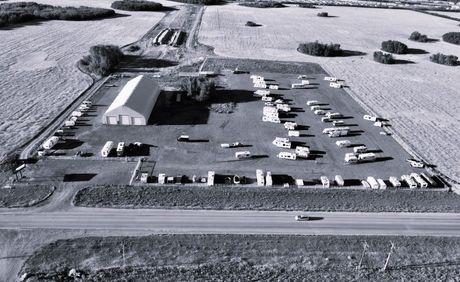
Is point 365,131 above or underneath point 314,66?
underneath

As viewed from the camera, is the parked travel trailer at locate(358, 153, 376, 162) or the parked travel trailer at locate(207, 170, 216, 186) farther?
the parked travel trailer at locate(358, 153, 376, 162)

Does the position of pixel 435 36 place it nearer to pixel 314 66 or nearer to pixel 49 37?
pixel 314 66

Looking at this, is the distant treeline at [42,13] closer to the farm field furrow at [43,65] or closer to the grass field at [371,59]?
the farm field furrow at [43,65]

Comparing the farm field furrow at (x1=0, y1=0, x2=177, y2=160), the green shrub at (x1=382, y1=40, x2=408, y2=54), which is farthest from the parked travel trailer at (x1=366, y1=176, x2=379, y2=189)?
the green shrub at (x1=382, y1=40, x2=408, y2=54)

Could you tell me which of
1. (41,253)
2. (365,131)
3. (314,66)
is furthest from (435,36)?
(41,253)

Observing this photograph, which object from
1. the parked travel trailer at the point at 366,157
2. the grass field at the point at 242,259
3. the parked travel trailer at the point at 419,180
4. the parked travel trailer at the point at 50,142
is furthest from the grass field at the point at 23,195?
the parked travel trailer at the point at 419,180

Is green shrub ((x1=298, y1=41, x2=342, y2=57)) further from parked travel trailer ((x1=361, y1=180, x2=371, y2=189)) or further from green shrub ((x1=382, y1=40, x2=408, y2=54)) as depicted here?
parked travel trailer ((x1=361, y1=180, x2=371, y2=189))

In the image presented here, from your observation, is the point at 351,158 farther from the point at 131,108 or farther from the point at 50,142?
the point at 50,142
